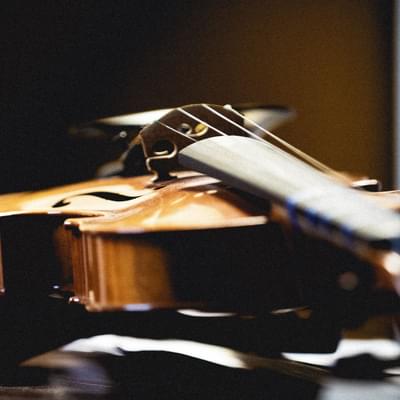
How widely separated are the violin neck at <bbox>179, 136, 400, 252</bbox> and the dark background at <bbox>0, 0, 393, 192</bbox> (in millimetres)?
713

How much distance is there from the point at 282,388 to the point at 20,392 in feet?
1.07

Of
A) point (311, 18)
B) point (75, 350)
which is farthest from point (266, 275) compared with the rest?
point (311, 18)

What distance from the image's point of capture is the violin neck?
449mm

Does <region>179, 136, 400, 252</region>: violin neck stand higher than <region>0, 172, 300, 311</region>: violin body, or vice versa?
<region>179, 136, 400, 252</region>: violin neck

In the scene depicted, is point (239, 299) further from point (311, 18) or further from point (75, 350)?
point (311, 18)

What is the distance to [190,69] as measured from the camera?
1329 mm

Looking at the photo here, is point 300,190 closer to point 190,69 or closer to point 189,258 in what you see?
point 189,258

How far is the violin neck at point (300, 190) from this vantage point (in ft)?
1.47

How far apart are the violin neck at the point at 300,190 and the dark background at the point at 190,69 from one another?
71 centimetres

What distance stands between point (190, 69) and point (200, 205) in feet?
2.65

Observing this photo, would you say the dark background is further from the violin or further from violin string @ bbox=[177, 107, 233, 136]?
the violin

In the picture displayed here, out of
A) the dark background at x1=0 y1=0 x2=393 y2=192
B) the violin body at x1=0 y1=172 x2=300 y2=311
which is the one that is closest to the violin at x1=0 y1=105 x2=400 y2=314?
the violin body at x1=0 y1=172 x2=300 y2=311

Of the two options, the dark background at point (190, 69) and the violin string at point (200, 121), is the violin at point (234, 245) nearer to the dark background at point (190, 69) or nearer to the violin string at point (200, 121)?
the violin string at point (200, 121)

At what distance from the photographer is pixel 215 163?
0.61 m
